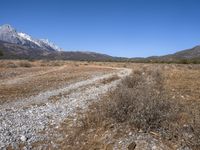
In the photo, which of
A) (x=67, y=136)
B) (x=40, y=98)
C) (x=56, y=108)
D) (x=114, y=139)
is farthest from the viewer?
(x=40, y=98)

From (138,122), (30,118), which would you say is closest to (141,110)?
(138,122)

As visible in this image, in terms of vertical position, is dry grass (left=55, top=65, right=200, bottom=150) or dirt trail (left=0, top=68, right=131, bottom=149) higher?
dry grass (left=55, top=65, right=200, bottom=150)

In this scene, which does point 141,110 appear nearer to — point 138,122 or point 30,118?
point 138,122

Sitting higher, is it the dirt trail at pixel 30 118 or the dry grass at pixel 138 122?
the dry grass at pixel 138 122

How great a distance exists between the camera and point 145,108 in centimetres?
898

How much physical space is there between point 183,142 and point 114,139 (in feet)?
6.56

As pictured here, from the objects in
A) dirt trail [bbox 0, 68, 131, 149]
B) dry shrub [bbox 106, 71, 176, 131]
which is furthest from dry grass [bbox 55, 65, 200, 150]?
dirt trail [bbox 0, 68, 131, 149]

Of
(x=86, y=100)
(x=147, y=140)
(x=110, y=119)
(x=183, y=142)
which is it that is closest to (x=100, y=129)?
(x=110, y=119)

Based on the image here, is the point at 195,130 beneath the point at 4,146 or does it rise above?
above

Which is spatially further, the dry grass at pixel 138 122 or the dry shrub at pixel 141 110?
the dry shrub at pixel 141 110

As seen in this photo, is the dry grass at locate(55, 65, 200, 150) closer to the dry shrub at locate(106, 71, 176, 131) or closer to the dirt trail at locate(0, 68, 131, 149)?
the dry shrub at locate(106, 71, 176, 131)

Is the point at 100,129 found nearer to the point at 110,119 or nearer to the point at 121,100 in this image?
the point at 110,119

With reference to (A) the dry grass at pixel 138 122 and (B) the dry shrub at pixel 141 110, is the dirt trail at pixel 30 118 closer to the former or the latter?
(A) the dry grass at pixel 138 122

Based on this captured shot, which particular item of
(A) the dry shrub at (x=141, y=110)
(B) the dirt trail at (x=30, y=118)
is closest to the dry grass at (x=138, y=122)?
(A) the dry shrub at (x=141, y=110)
